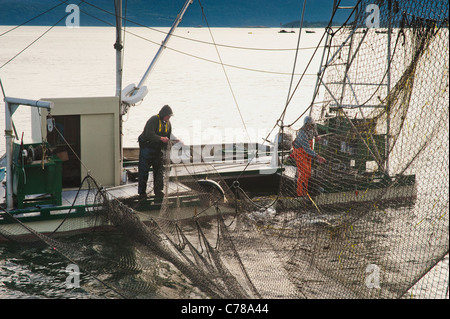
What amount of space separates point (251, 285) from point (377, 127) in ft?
17.2

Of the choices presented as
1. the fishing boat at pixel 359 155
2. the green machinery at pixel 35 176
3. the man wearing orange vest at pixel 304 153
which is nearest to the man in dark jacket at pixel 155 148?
the green machinery at pixel 35 176

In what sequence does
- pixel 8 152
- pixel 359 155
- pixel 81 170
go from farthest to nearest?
pixel 359 155
pixel 81 170
pixel 8 152

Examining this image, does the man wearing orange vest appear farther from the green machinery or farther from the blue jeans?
the green machinery

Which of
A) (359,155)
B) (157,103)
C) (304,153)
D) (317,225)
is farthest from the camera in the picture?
(157,103)

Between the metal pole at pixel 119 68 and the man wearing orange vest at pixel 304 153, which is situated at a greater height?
the metal pole at pixel 119 68

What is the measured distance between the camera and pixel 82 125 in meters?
10.1

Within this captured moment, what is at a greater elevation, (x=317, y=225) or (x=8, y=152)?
(x=8, y=152)

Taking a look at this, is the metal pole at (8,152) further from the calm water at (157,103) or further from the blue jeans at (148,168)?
the blue jeans at (148,168)

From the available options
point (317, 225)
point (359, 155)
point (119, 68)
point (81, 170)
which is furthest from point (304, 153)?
point (81, 170)

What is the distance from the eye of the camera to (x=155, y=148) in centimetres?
1005

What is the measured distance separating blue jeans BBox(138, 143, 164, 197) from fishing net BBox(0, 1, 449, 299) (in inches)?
11.0

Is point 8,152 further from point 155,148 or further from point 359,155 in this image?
point 359,155

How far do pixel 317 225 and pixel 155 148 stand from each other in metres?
3.35

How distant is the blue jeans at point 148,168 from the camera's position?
32.9 ft
